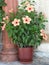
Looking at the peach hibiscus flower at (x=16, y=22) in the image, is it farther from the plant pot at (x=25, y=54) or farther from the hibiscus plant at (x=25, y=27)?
the plant pot at (x=25, y=54)

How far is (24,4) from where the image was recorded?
11.6ft

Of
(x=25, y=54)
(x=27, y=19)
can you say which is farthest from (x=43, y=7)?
(x=25, y=54)

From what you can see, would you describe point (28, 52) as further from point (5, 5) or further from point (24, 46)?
point (5, 5)

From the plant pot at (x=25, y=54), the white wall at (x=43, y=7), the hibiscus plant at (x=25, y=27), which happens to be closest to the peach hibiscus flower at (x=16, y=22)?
the hibiscus plant at (x=25, y=27)

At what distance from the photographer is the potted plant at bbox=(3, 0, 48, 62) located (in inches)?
135

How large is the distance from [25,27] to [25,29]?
38 mm

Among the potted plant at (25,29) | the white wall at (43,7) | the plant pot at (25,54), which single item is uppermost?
the white wall at (43,7)

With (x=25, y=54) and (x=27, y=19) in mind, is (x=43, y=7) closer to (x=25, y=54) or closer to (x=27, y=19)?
(x=27, y=19)

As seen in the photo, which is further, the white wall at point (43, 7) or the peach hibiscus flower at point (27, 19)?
the white wall at point (43, 7)

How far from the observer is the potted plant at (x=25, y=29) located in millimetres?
3430

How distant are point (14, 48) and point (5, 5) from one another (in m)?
0.60

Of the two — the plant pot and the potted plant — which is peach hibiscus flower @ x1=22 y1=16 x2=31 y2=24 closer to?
the potted plant

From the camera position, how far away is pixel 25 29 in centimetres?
345

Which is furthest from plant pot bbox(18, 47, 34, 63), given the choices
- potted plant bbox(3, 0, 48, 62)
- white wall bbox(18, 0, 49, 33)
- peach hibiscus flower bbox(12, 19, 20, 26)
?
white wall bbox(18, 0, 49, 33)
